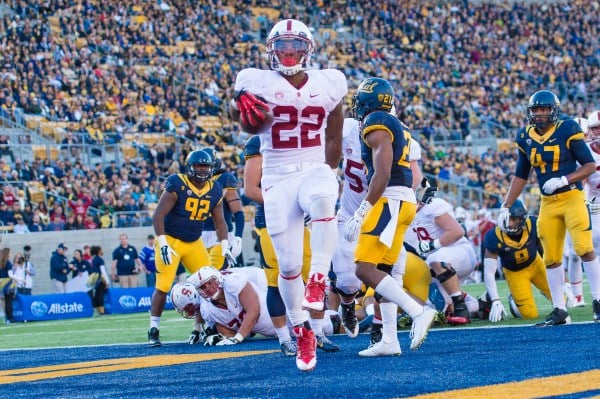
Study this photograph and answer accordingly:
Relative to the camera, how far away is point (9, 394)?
604 centimetres

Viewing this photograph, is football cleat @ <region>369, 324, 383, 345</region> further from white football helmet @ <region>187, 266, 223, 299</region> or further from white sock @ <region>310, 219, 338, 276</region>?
white football helmet @ <region>187, 266, 223, 299</region>

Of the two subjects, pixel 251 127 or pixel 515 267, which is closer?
pixel 251 127

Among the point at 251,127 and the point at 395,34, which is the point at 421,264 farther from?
the point at 395,34

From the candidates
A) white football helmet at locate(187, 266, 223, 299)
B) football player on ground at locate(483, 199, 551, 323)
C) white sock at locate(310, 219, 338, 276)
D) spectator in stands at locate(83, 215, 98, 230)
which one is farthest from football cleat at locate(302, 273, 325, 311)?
spectator in stands at locate(83, 215, 98, 230)

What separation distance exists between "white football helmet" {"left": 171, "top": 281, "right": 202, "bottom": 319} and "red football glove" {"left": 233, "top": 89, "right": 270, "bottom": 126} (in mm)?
3426

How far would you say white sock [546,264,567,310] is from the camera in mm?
9039

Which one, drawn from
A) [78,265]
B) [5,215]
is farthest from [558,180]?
[5,215]

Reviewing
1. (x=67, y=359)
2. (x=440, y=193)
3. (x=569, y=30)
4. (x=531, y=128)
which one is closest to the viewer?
(x=67, y=359)

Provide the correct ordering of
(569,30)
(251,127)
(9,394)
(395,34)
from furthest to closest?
(569,30), (395,34), (251,127), (9,394)

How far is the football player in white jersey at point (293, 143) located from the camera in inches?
263

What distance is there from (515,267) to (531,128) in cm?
176

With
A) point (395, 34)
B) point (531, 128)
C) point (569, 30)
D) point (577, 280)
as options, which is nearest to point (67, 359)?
point (531, 128)

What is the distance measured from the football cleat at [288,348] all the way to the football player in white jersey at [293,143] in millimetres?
880

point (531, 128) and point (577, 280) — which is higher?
point (531, 128)
